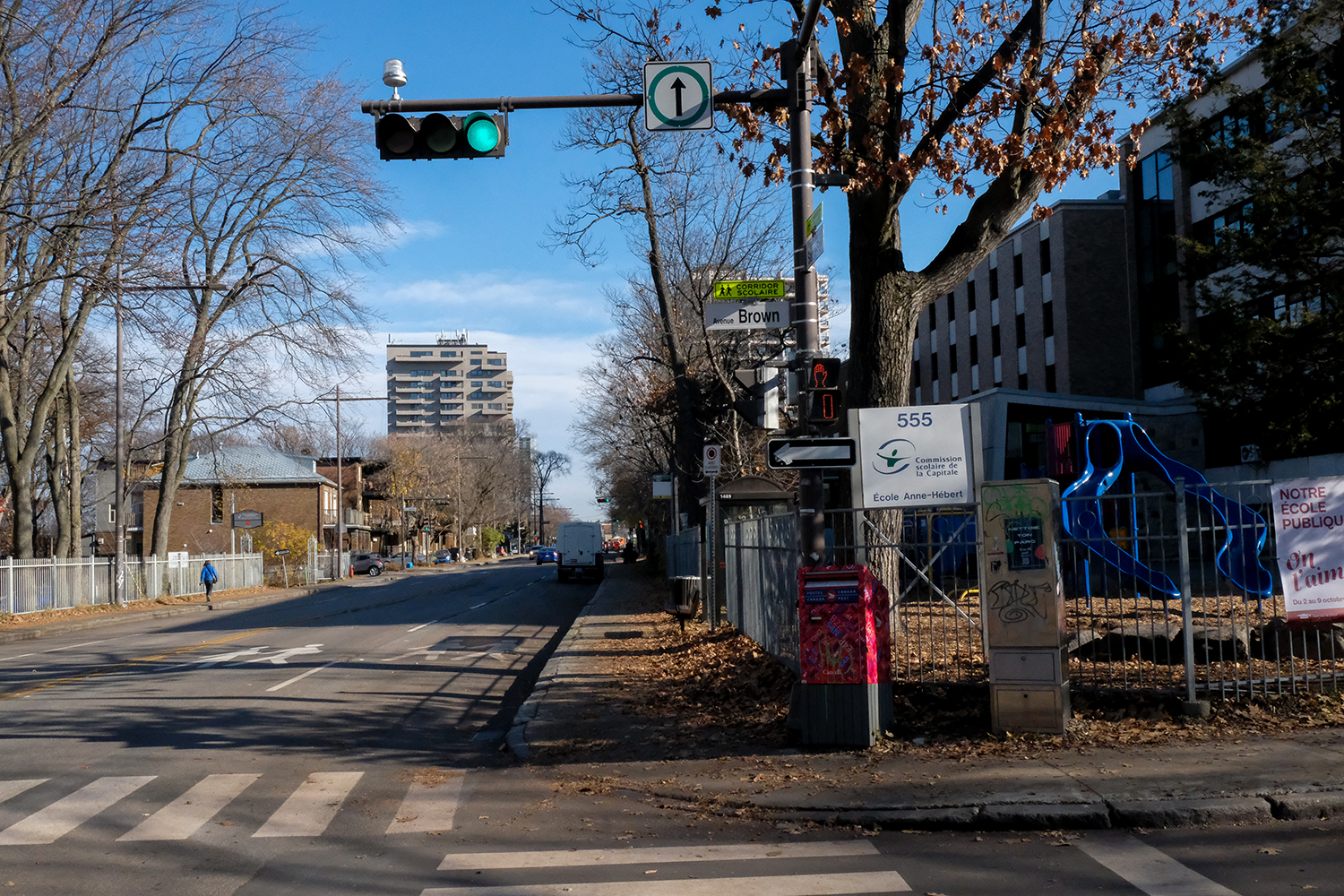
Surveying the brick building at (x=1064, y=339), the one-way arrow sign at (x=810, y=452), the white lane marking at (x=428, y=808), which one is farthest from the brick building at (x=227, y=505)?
the one-way arrow sign at (x=810, y=452)

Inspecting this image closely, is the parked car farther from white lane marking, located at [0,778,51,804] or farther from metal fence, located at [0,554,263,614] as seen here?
white lane marking, located at [0,778,51,804]

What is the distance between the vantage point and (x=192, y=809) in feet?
24.3

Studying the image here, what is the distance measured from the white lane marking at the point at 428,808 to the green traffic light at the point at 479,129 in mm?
5189

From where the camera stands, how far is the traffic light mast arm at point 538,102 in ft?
29.6

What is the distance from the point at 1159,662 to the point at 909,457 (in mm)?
3118

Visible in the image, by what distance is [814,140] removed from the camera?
11.8 metres

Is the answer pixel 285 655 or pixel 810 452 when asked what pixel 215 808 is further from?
pixel 285 655

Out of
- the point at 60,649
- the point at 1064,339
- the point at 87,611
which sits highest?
the point at 1064,339

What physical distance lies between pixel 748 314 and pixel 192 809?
236 inches

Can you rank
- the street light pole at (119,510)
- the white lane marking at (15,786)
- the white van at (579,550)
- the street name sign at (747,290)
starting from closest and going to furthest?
1. the white lane marking at (15,786)
2. the street name sign at (747,290)
3. the street light pole at (119,510)
4. the white van at (579,550)

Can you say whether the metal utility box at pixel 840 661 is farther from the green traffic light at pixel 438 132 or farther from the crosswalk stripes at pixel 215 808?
the green traffic light at pixel 438 132

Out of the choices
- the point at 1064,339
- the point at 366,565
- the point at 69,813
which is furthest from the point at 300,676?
the point at 366,565

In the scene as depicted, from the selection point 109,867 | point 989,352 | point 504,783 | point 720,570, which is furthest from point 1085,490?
point 989,352

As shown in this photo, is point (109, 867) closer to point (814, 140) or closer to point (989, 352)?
point (814, 140)
